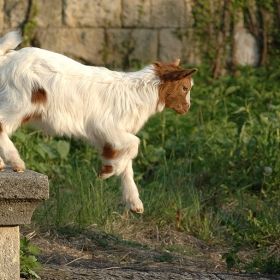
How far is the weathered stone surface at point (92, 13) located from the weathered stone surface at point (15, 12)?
0.52m

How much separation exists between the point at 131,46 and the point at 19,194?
20.0 ft

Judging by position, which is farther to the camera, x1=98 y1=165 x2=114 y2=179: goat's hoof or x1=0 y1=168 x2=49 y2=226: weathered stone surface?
x1=98 y1=165 x2=114 y2=179: goat's hoof

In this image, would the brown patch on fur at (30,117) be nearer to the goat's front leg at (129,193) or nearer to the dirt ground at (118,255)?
the goat's front leg at (129,193)

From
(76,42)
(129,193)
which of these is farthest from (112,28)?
(129,193)

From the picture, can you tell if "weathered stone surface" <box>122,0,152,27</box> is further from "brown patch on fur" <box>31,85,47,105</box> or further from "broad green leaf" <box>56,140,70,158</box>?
"brown patch on fur" <box>31,85,47,105</box>

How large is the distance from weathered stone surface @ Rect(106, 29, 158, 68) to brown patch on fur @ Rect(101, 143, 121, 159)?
5.51 metres

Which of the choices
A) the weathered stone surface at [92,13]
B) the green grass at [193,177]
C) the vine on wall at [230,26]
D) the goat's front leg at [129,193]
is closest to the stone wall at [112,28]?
the weathered stone surface at [92,13]

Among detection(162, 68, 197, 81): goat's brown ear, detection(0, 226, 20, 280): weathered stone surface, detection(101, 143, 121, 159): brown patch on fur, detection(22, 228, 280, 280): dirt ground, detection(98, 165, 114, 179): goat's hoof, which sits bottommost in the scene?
detection(22, 228, 280, 280): dirt ground

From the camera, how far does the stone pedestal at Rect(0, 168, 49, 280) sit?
138 inches

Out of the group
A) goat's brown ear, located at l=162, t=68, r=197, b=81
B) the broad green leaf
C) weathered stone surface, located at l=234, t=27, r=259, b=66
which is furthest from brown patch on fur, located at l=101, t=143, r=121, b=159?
weathered stone surface, located at l=234, t=27, r=259, b=66

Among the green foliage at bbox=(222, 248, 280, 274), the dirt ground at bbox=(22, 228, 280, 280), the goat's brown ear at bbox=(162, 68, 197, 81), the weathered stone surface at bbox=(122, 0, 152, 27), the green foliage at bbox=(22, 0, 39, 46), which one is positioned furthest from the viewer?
the weathered stone surface at bbox=(122, 0, 152, 27)

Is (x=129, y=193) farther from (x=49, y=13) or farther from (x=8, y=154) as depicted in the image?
(x=49, y=13)

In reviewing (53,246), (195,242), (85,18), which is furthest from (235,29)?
(53,246)

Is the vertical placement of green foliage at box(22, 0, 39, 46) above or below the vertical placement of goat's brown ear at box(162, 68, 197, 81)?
below
